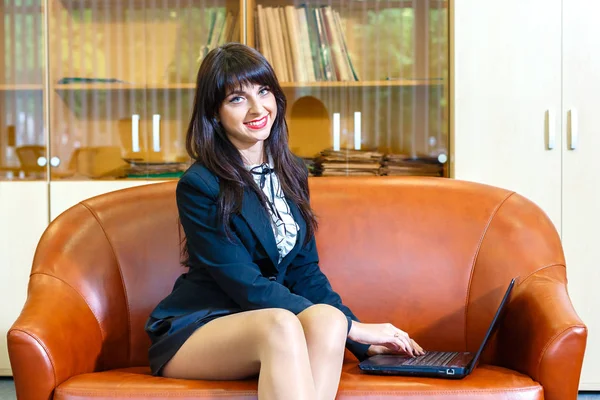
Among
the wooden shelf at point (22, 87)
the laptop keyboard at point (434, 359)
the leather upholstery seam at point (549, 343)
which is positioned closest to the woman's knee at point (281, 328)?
Answer: the laptop keyboard at point (434, 359)

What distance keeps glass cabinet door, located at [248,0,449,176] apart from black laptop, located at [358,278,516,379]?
1.07 metres

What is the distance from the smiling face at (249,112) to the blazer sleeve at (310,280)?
1.16 feet

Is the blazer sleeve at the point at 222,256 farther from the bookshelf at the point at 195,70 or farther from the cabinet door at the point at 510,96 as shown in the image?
the cabinet door at the point at 510,96

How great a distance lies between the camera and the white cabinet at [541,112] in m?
2.79

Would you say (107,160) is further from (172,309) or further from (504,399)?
(504,399)

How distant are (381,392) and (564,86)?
156 cm

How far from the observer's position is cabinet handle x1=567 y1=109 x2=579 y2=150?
2781 millimetres

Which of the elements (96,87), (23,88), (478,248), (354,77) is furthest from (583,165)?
(23,88)

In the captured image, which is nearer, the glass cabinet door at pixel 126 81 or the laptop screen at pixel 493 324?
the laptop screen at pixel 493 324

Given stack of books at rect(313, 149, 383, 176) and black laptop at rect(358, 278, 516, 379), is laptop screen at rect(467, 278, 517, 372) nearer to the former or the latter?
black laptop at rect(358, 278, 516, 379)

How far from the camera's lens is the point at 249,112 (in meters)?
1.98

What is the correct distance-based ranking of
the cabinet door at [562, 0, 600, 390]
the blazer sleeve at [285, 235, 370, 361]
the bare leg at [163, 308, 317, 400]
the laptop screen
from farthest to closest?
the cabinet door at [562, 0, 600, 390] < the blazer sleeve at [285, 235, 370, 361] < the laptop screen < the bare leg at [163, 308, 317, 400]

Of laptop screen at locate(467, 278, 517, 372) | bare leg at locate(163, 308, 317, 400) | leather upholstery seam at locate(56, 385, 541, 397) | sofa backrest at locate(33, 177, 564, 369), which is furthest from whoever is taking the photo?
sofa backrest at locate(33, 177, 564, 369)

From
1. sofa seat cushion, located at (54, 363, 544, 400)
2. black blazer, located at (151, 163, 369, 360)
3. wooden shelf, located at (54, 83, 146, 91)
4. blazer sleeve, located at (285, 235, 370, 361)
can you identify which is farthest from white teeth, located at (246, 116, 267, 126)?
wooden shelf, located at (54, 83, 146, 91)
